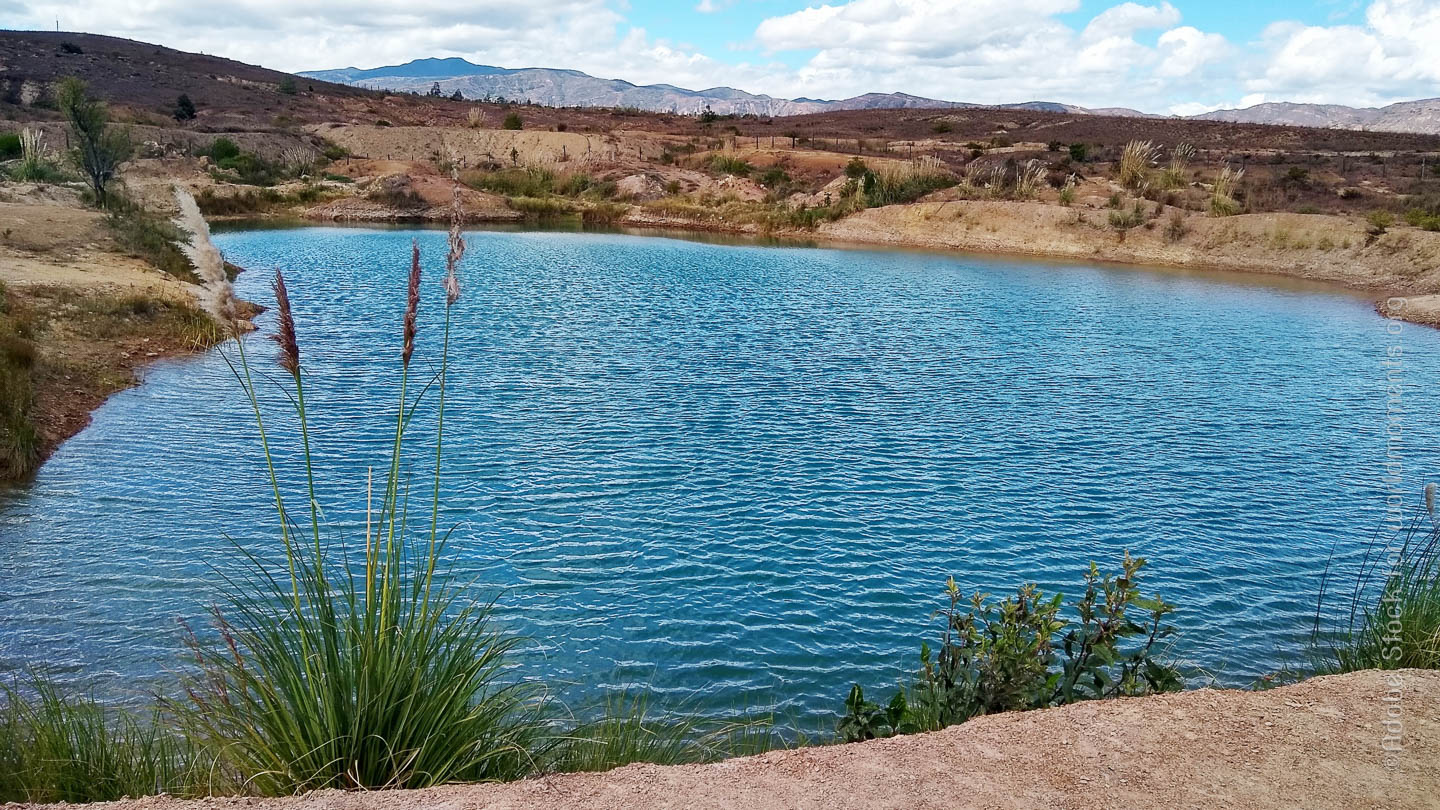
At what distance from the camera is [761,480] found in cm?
1146

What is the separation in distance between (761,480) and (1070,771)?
7.06m

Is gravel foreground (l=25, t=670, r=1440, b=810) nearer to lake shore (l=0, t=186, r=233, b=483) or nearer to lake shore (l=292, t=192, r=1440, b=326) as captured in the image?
lake shore (l=0, t=186, r=233, b=483)

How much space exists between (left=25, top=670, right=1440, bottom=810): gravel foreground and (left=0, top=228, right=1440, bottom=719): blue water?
217 centimetres

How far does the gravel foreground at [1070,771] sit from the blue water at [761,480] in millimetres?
2171

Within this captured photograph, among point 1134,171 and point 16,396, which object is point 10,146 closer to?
point 16,396

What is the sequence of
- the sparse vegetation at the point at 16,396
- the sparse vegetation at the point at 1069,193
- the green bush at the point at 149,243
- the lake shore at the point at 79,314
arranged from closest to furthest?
the sparse vegetation at the point at 16,396
the lake shore at the point at 79,314
the green bush at the point at 149,243
the sparse vegetation at the point at 1069,193

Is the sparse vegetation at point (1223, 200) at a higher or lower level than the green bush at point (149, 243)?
higher

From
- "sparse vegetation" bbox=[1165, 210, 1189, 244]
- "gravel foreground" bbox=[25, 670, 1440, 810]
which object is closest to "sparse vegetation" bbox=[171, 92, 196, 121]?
"sparse vegetation" bbox=[1165, 210, 1189, 244]

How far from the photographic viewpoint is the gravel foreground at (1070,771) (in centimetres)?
419

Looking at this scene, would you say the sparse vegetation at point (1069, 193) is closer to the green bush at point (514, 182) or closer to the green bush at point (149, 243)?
the green bush at point (514, 182)

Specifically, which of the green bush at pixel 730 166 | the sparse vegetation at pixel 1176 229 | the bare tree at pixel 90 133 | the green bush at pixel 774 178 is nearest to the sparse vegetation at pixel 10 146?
the bare tree at pixel 90 133

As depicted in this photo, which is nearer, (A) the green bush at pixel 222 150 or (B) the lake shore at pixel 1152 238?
(B) the lake shore at pixel 1152 238

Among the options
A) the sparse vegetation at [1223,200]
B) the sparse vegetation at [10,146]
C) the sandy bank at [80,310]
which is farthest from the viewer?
the sparse vegetation at [10,146]

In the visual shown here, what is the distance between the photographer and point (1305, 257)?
34969 millimetres
